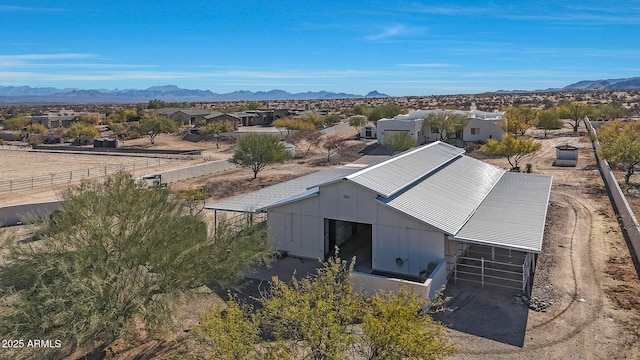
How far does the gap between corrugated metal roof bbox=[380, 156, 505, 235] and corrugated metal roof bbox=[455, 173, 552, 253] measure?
442mm

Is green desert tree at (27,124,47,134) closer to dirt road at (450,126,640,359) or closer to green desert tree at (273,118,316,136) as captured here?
green desert tree at (273,118,316,136)

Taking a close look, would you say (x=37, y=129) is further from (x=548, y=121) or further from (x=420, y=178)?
(x=548, y=121)

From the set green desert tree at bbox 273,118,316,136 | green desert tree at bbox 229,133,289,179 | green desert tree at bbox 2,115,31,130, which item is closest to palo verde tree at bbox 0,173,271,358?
green desert tree at bbox 229,133,289,179

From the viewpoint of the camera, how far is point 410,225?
18.1 meters

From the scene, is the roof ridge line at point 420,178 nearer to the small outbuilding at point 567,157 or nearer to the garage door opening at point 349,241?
the garage door opening at point 349,241

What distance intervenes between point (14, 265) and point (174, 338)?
181 inches

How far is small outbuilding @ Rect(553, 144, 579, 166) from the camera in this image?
144 ft

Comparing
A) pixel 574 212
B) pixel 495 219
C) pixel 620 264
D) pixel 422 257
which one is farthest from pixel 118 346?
pixel 574 212

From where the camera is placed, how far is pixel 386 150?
5741cm

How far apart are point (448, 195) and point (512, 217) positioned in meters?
2.87

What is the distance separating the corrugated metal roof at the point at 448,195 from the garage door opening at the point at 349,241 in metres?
3.12

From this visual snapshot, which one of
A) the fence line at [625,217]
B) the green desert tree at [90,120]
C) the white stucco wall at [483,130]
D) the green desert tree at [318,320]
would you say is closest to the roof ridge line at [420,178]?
the green desert tree at [318,320]

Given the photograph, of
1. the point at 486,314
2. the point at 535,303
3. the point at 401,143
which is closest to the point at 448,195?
the point at 535,303

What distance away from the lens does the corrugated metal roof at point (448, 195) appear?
1825 centimetres
